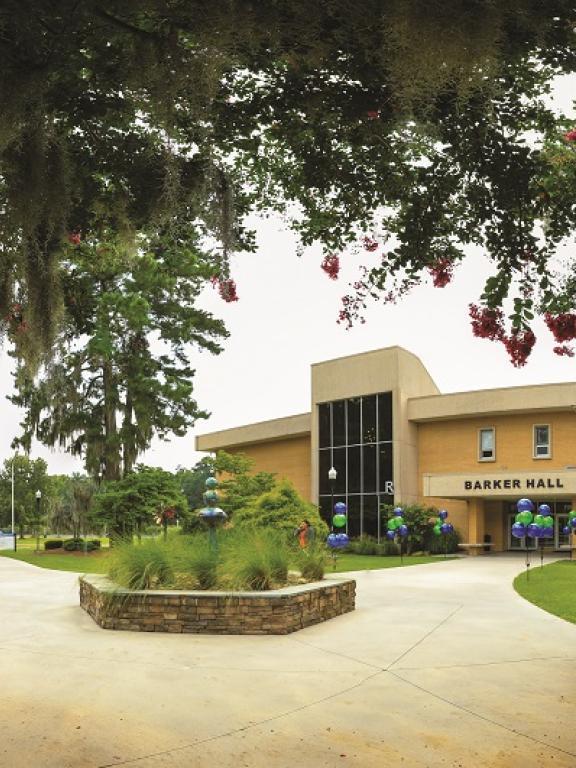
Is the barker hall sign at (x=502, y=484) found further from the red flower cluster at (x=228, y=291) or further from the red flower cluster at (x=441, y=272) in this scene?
the red flower cluster at (x=228, y=291)

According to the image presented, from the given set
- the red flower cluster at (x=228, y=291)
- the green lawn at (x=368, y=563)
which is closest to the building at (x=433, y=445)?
the green lawn at (x=368, y=563)

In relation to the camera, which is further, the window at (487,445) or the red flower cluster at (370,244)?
the window at (487,445)

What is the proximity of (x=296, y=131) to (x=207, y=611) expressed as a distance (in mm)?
6574

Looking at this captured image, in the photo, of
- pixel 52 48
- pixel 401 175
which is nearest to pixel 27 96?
pixel 52 48

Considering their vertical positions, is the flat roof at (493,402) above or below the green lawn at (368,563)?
above

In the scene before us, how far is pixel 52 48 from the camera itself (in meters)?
4.16

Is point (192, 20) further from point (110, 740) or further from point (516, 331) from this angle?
point (110, 740)

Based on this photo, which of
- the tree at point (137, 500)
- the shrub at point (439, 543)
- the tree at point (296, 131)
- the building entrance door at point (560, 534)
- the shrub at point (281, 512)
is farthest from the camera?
the building entrance door at point (560, 534)

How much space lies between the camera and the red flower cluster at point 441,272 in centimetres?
630

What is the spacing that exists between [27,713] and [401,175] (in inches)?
186

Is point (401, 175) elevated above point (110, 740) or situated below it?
above

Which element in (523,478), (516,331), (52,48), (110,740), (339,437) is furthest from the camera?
(339,437)

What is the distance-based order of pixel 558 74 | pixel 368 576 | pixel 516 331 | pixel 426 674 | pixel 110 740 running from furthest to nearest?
pixel 368 576 < pixel 426 674 < pixel 516 331 < pixel 110 740 < pixel 558 74

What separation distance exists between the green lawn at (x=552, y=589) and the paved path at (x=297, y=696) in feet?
5.88
